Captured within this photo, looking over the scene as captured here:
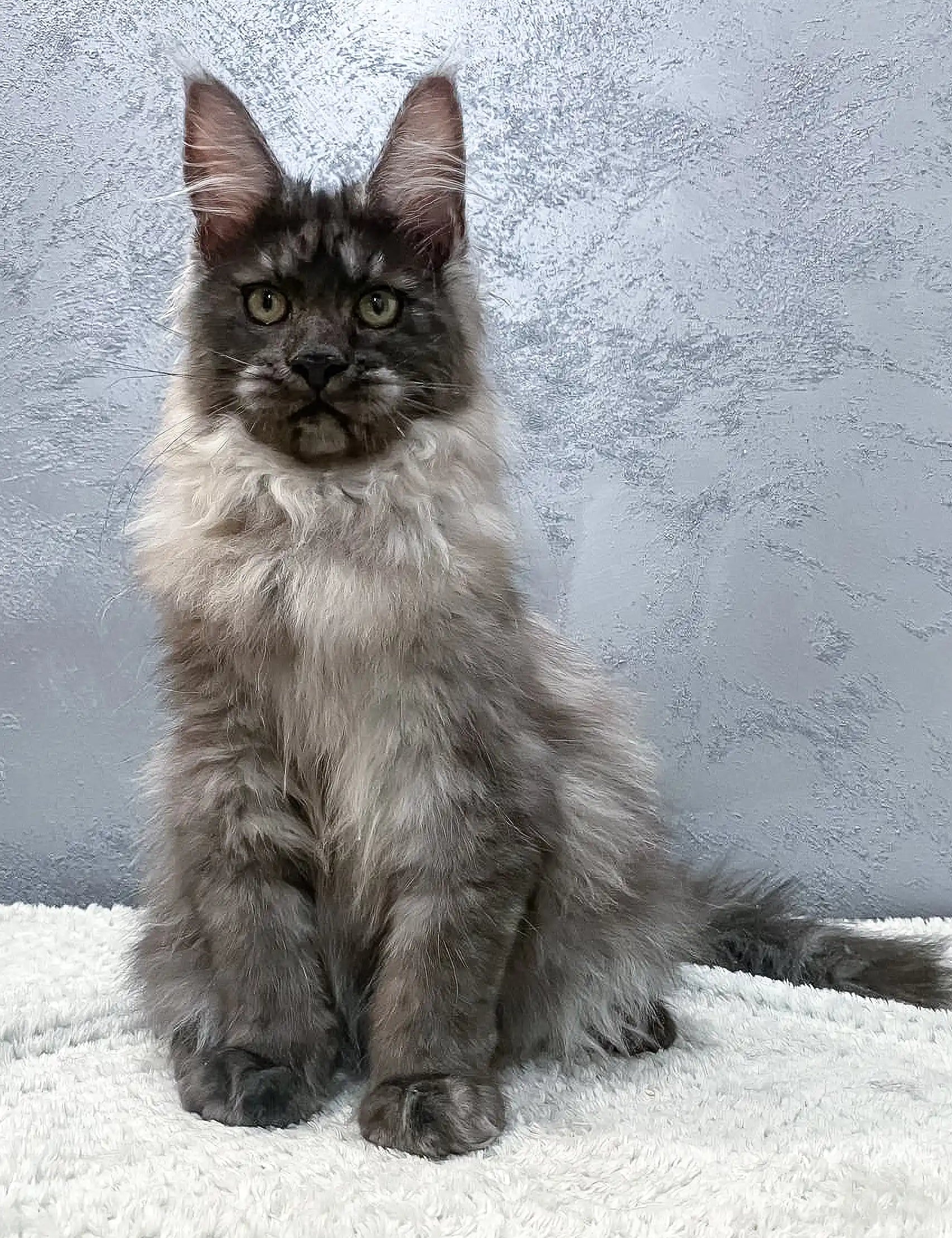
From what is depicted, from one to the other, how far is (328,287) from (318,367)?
0.40 ft

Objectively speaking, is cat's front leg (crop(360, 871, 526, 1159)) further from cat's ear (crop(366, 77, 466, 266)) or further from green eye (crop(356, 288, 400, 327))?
cat's ear (crop(366, 77, 466, 266))

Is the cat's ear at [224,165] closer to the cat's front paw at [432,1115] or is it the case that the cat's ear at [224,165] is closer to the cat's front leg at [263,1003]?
the cat's front leg at [263,1003]

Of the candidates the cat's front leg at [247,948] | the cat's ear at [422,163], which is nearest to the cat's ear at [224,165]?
the cat's ear at [422,163]

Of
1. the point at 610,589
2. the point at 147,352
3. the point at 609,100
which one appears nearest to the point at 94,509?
the point at 147,352

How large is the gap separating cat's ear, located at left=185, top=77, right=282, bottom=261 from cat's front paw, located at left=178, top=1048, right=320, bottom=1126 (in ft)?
3.15

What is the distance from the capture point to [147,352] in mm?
2258

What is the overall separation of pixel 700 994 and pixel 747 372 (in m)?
1.11

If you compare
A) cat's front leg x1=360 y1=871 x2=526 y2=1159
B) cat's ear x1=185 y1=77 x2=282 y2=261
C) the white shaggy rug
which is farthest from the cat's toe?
cat's ear x1=185 y1=77 x2=282 y2=261

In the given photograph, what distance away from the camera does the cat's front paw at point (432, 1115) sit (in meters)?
1.23

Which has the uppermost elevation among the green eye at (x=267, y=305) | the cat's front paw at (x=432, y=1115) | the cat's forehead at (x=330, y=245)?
the cat's forehead at (x=330, y=245)

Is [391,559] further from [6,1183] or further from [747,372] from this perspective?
[747,372]

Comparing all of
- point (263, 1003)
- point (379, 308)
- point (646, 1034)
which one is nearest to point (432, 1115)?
point (263, 1003)

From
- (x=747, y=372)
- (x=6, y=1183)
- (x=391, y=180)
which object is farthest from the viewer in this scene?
(x=747, y=372)

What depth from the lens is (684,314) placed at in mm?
2205
